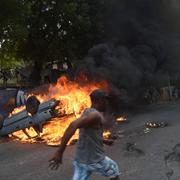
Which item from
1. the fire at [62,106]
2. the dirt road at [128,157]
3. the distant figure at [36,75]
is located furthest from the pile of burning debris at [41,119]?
the distant figure at [36,75]

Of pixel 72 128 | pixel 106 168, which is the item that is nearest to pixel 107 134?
pixel 106 168

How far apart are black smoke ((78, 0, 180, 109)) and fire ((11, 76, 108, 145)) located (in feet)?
10.2

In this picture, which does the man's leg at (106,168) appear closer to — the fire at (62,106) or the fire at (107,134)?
the fire at (107,134)

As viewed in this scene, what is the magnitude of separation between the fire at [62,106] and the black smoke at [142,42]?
3102 mm

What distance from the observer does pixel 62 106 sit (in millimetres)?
13531

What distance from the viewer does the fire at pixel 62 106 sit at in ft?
41.9

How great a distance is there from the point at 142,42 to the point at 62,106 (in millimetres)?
8153

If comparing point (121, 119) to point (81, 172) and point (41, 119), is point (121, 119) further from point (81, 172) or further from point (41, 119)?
point (81, 172)

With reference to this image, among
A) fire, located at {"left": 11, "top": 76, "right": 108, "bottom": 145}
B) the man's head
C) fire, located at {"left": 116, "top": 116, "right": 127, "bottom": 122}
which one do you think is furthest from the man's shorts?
fire, located at {"left": 116, "top": 116, "right": 127, "bottom": 122}

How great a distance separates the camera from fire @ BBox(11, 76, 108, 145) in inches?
503

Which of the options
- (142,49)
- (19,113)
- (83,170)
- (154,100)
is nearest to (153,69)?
(142,49)

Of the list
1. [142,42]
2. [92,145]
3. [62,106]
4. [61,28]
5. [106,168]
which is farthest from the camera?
[61,28]

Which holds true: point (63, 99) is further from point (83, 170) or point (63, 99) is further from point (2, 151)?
point (83, 170)

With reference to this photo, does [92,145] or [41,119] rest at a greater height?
[92,145]
